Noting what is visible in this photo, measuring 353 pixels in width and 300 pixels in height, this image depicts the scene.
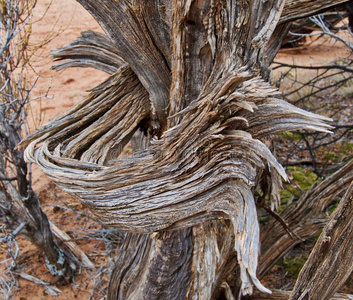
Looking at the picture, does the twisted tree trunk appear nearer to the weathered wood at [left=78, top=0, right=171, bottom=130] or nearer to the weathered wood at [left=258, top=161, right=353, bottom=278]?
the weathered wood at [left=78, top=0, right=171, bottom=130]

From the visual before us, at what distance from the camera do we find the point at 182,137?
1854mm

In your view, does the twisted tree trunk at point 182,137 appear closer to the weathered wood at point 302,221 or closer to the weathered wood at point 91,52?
the weathered wood at point 91,52

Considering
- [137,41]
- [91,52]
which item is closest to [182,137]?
[137,41]

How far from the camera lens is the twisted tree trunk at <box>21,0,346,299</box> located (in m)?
1.76

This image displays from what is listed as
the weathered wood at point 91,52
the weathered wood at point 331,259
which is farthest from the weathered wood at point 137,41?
the weathered wood at point 331,259

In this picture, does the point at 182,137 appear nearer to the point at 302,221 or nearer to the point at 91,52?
the point at 91,52

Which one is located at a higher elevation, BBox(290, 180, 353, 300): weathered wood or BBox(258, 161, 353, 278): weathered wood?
BBox(290, 180, 353, 300): weathered wood

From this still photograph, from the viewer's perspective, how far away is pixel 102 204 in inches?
82.4

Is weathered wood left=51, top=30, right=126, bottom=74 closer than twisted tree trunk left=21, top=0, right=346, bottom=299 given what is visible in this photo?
No

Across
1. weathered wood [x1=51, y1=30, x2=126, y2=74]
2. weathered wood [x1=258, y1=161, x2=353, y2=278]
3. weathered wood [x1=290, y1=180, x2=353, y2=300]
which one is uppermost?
weathered wood [x1=51, y1=30, x2=126, y2=74]


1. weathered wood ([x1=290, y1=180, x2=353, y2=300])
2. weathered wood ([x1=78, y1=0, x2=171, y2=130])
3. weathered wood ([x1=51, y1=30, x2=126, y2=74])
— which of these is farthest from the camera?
weathered wood ([x1=51, y1=30, x2=126, y2=74])

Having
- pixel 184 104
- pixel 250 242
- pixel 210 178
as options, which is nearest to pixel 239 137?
pixel 210 178

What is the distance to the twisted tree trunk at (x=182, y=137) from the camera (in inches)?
69.2

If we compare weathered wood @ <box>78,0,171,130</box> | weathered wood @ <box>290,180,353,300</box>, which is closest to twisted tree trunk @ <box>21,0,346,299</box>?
weathered wood @ <box>78,0,171,130</box>
